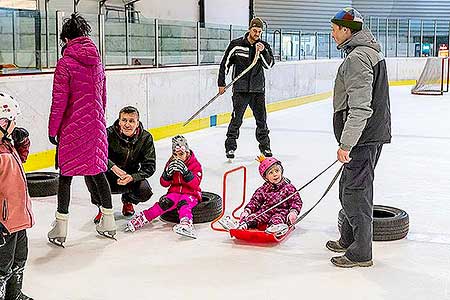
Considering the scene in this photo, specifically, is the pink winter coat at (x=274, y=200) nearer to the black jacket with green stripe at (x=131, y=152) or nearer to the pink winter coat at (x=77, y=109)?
the black jacket with green stripe at (x=131, y=152)

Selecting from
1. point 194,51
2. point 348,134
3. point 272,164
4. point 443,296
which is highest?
point 194,51

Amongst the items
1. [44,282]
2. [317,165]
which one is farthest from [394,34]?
[44,282]

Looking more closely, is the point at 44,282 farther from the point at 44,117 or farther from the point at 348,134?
the point at 44,117

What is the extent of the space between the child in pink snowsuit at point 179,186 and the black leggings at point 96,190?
1.09ft

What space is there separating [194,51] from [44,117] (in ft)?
12.0

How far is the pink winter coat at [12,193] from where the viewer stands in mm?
2502

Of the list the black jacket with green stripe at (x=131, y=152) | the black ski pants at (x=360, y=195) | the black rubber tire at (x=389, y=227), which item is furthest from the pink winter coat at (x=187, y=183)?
the black ski pants at (x=360, y=195)

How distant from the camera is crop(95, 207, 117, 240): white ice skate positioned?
3.76m

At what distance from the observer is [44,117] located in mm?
6250

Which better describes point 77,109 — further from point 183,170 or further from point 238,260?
point 238,260

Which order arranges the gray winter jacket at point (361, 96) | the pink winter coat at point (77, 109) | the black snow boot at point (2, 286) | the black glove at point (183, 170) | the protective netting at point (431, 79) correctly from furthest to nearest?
the protective netting at point (431, 79) → the black glove at point (183, 170) → the pink winter coat at point (77, 109) → the gray winter jacket at point (361, 96) → the black snow boot at point (2, 286)

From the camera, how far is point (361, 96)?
2945 mm

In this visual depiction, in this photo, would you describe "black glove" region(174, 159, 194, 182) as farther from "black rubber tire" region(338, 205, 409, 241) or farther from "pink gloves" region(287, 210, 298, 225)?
"black rubber tire" region(338, 205, 409, 241)

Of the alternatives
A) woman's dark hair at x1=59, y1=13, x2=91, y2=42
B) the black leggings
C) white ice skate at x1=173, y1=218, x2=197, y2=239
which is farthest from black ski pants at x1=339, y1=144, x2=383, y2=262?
woman's dark hair at x1=59, y1=13, x2=91, y2=42
